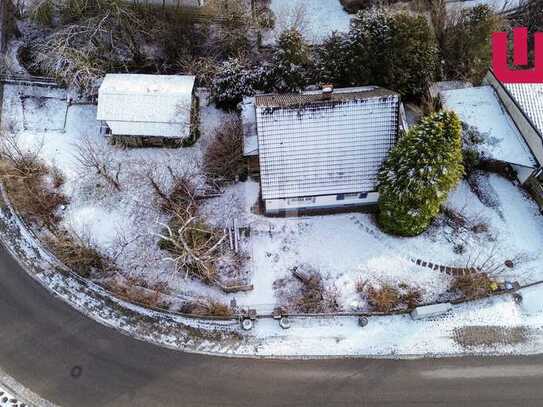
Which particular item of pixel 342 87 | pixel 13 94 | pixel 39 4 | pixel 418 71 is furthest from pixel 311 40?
pixel 13 94

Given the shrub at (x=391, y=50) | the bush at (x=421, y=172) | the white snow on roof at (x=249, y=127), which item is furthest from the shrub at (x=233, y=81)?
the bush at (x=421, y=172)

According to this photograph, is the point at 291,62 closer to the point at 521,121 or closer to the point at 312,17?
the point at 312,17

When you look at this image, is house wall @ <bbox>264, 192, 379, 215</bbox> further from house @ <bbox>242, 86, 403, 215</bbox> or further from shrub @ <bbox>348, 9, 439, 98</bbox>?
shrub @ <bbox>348, 9, 439, 98</bbox>

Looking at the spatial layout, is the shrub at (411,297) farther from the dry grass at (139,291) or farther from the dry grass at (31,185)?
the dry grass at (31,185)

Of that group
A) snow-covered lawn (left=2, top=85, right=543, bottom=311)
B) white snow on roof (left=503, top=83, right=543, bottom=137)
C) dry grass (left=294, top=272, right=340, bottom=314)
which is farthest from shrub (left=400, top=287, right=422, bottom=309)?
white snow on roof (left=503, top=83, right=543, bottom=137)

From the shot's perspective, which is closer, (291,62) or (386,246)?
(386,246)

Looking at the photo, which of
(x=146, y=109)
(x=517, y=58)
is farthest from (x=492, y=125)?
(x=146, y=109)
